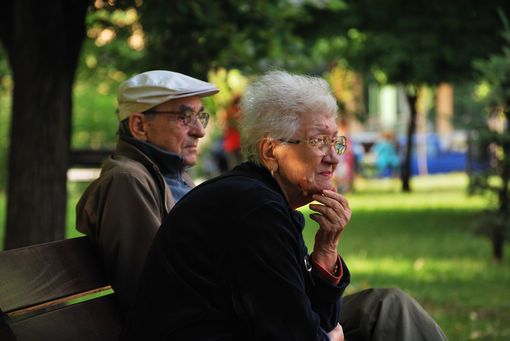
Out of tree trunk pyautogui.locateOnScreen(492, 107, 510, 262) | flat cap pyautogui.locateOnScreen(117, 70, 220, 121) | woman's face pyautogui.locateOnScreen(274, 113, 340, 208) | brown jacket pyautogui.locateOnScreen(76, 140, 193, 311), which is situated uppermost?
flat cap pyautogui.locateOnScreen(117, 70, 220, 121)

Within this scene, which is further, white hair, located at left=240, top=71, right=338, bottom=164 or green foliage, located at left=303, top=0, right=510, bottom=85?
green foliage, located at left=303, top=0, right=510, bottom=85

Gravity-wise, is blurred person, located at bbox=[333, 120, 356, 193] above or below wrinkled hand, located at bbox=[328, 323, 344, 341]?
below

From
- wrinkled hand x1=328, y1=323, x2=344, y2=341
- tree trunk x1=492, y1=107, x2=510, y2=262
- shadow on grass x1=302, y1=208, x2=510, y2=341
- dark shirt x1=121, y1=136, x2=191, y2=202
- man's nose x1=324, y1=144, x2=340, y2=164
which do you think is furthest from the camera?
tree trunk x1=492, y1=107, x2=510, y2=262

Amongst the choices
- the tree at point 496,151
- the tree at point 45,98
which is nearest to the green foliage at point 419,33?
the tree at point 496,151

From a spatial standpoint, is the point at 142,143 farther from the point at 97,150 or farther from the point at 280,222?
the point at 97,150

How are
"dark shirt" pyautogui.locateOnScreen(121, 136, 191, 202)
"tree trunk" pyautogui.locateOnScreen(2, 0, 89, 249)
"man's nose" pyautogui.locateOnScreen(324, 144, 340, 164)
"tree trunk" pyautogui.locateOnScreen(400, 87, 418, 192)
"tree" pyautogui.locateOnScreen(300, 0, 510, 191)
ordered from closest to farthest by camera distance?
"man's nose" pyautogui.locateOnScreen(324, 144, 340, 164), "dark shirt" pyautogui.locateOnScreen(121, 136, 191, 202), "tree trunk" pyautogui.locateOnScreen(2, 0, 89, 249), "tree" pyautogui.locateOnScreen(300, 0, 510, 191), "tree trunk" pyautogui.locateOnScreen(400, 87, 418, 192)

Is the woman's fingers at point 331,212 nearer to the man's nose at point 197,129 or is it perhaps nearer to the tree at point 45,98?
the man's nose at point 197,129

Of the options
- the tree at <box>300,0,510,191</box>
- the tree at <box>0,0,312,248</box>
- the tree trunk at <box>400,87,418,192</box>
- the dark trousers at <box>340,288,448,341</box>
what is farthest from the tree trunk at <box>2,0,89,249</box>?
the tree trunk at <box>400,87,418,192</box>

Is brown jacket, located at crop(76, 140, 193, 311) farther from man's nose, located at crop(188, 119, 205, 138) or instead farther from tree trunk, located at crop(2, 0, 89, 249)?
tree trunk, located at crop(2, 0, 89, 249)

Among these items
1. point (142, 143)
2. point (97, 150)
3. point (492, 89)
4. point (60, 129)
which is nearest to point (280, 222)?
point (142, 143)

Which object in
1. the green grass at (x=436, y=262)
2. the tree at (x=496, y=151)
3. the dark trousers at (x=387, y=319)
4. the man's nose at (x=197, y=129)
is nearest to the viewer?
the dark trousers at (x=387, y=319)

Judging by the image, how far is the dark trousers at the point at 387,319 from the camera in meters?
3.09

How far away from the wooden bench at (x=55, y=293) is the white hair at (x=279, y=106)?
0.80 meters

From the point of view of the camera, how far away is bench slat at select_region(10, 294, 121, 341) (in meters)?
2.97
